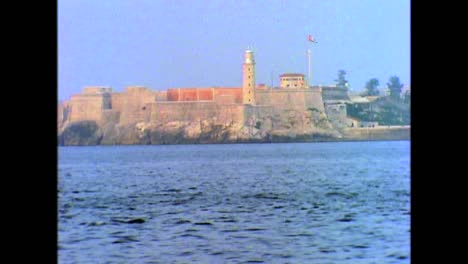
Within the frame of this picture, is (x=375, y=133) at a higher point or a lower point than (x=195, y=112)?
lower

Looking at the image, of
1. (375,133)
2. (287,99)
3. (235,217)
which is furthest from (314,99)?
(235,217)

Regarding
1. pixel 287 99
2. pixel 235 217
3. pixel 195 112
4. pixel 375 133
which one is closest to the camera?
pixel 235 217

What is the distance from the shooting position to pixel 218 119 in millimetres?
46156

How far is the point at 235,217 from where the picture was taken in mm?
13438

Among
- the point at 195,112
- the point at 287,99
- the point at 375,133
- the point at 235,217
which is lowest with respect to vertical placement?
the point at 235,217

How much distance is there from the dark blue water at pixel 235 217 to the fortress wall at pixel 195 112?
18.6 meters

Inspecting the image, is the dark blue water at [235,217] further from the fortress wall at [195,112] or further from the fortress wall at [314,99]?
Answer: the fortress wall at [314,99]

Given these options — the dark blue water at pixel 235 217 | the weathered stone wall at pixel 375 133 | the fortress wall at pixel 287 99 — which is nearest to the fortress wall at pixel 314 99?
the fortress wall at pixel 287 99

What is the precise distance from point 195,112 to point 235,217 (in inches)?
1282

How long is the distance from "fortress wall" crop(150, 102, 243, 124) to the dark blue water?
18608mm

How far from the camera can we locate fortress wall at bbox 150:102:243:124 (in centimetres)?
4528

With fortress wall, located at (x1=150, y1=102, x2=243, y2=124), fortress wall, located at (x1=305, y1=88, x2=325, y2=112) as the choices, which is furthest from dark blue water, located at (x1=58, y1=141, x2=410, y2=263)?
fortress wall, located at (x1=305, y1=88, x2=325, y2=112)

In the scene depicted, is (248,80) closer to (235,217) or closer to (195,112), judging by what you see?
(195,112)

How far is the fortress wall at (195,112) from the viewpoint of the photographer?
149 feet
